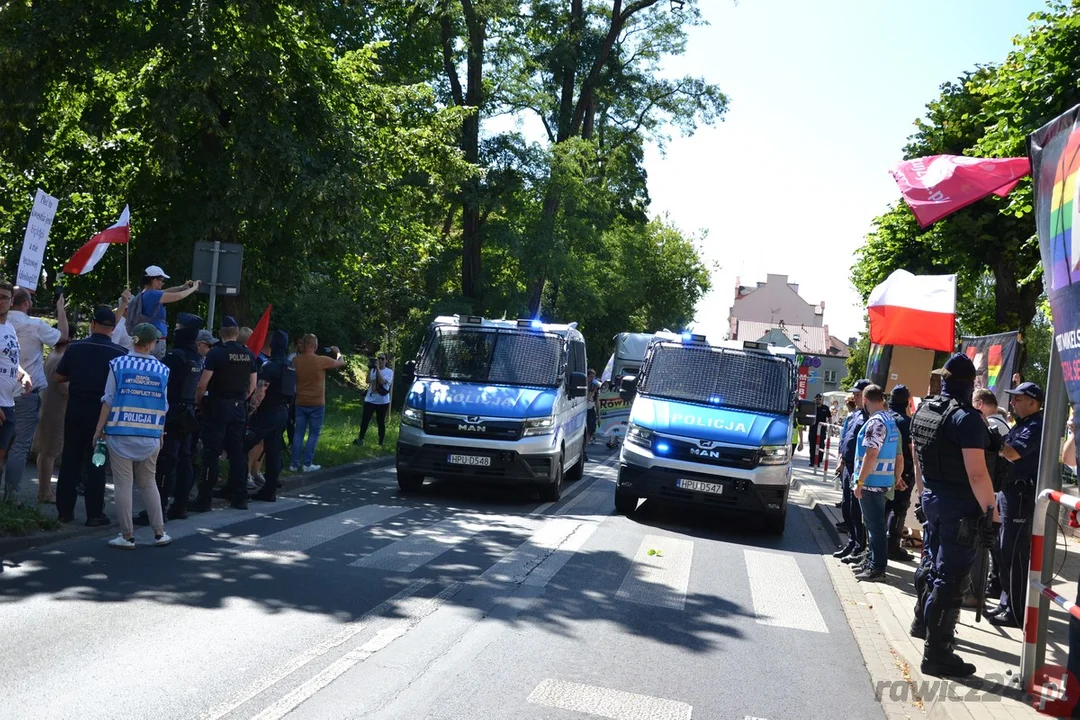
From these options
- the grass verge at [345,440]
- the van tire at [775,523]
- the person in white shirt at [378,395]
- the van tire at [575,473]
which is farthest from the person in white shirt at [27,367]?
the person in white shirt at [378,395]

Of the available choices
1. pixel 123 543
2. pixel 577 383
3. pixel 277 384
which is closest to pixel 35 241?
pixel 277 384

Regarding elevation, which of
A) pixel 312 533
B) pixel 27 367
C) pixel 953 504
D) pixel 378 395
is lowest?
pixel 312 533

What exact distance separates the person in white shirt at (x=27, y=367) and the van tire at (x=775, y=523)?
813cm

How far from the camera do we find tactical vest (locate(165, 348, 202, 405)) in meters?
9.92

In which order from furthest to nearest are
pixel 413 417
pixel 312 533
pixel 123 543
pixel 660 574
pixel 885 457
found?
pixel 413 417, pixel 312 533, pixel 885 457, pixel 660 574, pixel 123 543

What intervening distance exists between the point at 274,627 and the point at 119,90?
44.2 ft

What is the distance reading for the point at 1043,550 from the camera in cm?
653

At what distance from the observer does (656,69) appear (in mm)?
35188

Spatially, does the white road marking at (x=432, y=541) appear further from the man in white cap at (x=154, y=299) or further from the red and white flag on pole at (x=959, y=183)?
the red and white flag on pole at (x=959, y=183)

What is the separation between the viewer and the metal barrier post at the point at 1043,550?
21.3 feet

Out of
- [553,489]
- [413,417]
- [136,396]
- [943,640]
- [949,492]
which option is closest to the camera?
[943,640]

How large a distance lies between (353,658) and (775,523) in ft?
26.9

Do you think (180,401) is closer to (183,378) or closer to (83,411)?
(183,378)

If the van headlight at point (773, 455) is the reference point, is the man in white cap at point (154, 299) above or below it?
above
